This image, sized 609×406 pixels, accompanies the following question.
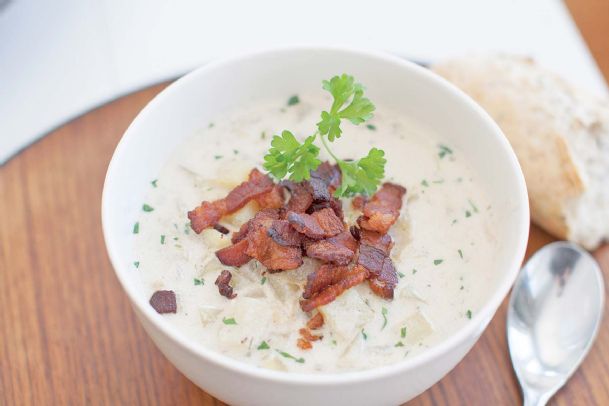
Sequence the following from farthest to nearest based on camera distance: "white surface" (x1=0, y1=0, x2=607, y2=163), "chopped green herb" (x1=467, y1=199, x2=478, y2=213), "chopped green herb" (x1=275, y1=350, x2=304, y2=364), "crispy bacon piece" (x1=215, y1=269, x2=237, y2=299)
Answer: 1. "white surface" (x1=0, y1=0, x2=607, y2=163)
2. "chopped green herb" (x1=467, y1=199, x2=478, y2=213)
3. "crispy bacon piece" (x1=215, y1=269, x2=237, y2=299)
4. "chopped green herb" (x1=275, y1=350, x2=304, y2=364)

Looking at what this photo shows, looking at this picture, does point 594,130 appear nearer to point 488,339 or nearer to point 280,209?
point 488,339

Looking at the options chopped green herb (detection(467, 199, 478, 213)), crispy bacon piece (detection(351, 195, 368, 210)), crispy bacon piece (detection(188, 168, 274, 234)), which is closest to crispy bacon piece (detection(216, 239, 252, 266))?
crispy bacon piece (detection(188, 168, 274, 234))

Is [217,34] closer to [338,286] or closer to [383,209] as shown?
[383,209]

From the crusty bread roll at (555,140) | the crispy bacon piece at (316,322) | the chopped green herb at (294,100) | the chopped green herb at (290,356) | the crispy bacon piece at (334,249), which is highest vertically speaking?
the chopped green herb at (294,100)

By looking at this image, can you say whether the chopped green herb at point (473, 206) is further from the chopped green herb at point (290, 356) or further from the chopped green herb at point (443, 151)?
the chopped green herb at point (290, 356)

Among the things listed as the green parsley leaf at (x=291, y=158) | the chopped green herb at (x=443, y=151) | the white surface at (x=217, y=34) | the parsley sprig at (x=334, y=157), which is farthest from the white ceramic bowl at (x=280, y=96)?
the white surface at (x=217, y=34)

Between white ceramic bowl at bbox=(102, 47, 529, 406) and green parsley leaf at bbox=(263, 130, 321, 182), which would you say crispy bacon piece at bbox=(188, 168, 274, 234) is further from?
white ceramic bowl at bbox=(102, 47, 529, 406)

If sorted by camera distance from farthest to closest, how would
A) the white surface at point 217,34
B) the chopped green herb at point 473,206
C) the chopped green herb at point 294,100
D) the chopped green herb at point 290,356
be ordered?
1. the white surface at point 217,34
2. the chopped green herb at point 294,100
3. the chopped green herb at point 473,206
4. the chopped green herb at point 290,356
